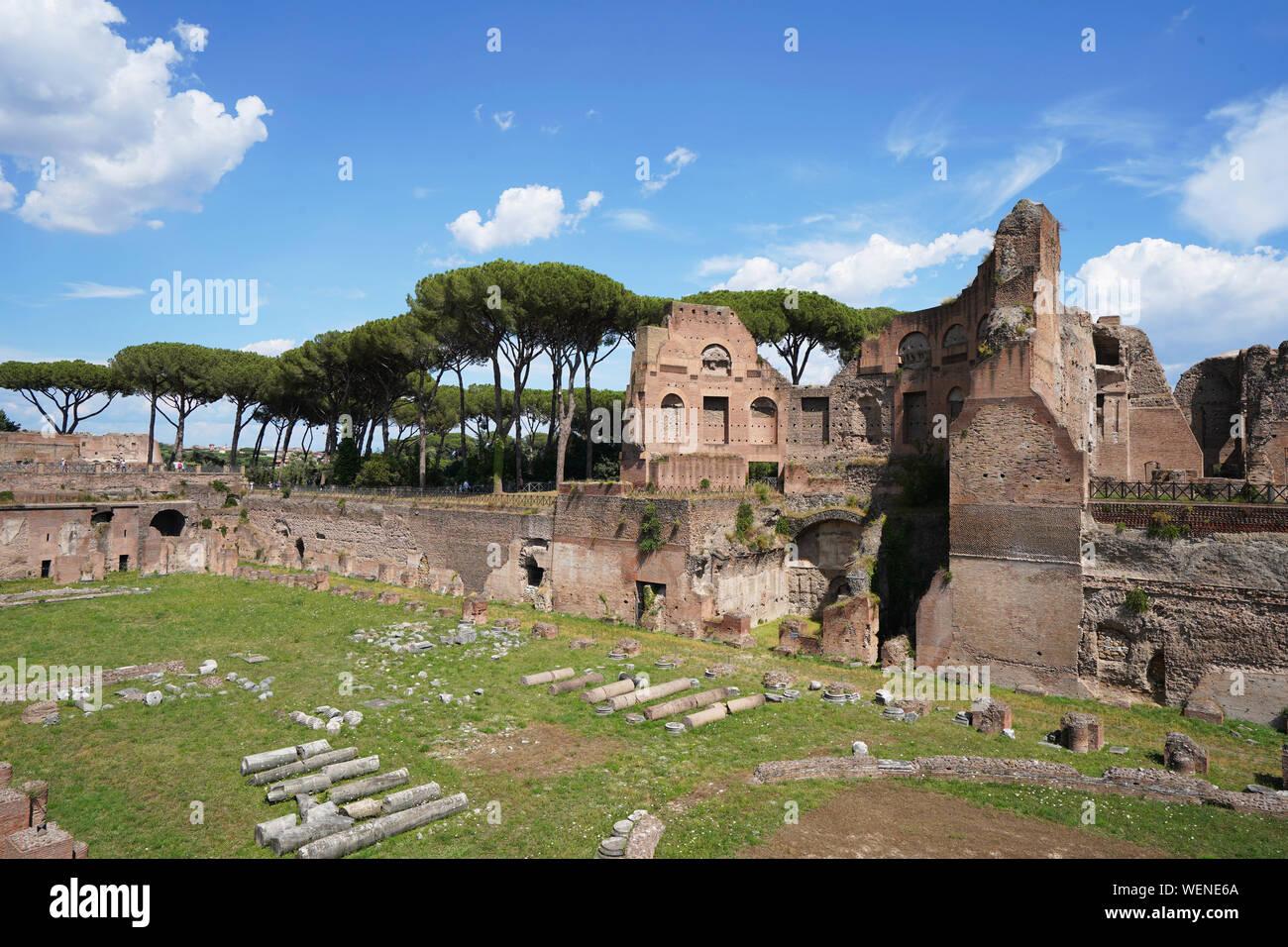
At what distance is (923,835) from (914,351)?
831 inches

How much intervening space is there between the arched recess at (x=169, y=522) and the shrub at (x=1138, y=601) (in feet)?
127

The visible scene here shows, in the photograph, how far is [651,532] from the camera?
789 inches

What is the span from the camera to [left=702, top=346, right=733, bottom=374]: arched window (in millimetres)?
28812

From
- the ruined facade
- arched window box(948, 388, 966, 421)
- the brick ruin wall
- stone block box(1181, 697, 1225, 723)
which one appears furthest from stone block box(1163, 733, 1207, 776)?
the brick ruin wall

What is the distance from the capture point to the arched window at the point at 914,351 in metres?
26.1

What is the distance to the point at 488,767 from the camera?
10211 mm

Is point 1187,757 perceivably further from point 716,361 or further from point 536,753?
point 716,361

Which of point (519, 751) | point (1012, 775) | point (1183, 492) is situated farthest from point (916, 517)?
point (519, 751)

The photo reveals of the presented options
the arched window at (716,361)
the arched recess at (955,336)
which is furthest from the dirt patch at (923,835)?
the arched window at (716,361)

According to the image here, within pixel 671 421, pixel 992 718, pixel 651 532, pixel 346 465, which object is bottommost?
pixel 992 718

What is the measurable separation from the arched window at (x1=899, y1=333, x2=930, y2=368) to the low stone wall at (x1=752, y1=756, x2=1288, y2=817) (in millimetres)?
18082

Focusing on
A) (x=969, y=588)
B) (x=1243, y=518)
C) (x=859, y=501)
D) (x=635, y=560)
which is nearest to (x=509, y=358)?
(x=635, y=560)

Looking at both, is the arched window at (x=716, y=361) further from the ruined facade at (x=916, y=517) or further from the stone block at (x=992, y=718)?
the stone block at (x=992, y=718)
